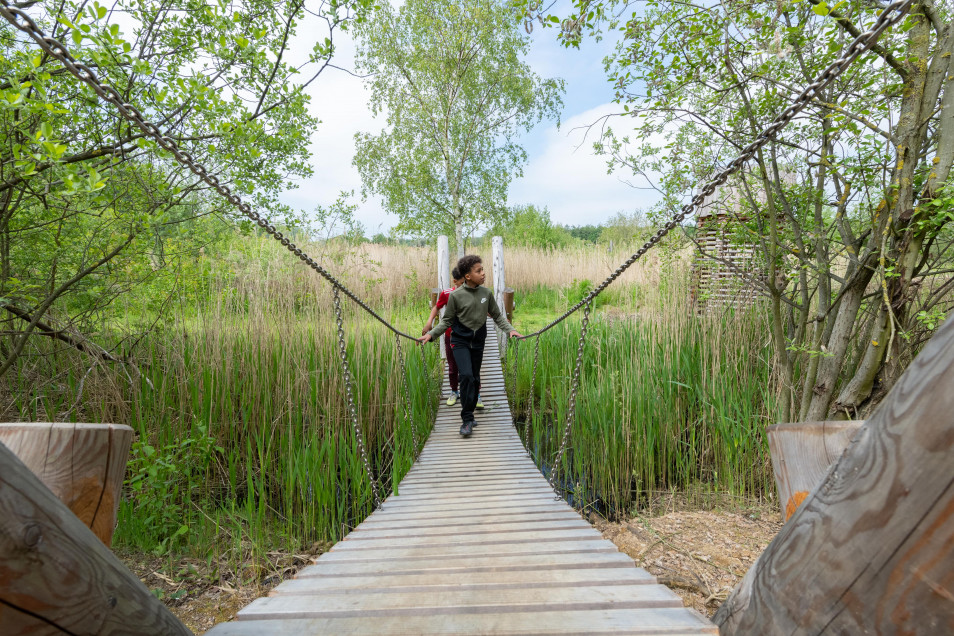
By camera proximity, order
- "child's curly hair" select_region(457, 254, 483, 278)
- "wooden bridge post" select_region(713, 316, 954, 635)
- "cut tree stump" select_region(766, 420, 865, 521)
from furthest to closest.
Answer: "child's curly hair" select_region(457, 254, 483, 278) < "cut tree stump" select_region(766, 420, 865, 521) < "wooden bridge post" select_region(713, 316, 954, 635)

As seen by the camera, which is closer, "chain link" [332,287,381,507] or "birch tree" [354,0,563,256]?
"chain link" [332,287,381,507]

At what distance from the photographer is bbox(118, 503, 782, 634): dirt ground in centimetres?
220

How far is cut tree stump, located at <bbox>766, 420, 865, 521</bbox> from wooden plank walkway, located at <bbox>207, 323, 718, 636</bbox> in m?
0.32

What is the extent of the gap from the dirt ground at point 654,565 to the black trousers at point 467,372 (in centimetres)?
149

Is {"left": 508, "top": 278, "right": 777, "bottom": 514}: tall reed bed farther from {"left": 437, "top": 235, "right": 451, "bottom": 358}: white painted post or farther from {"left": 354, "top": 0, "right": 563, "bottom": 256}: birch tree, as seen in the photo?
{"left": 354, "top": 0, "right": 563, "bottom": 256}: birch tree

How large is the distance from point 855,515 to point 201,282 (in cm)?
390

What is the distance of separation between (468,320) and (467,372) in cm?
44

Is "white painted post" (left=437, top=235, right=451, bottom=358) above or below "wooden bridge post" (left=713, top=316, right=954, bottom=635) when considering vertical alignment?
above

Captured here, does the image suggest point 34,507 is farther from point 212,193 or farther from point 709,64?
point 212,193

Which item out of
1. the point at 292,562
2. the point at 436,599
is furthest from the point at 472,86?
the point at 436,599

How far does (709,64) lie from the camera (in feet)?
8.30

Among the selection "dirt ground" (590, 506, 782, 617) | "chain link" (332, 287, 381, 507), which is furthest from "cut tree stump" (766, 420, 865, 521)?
"chain link" (332, 287, 381, 507)

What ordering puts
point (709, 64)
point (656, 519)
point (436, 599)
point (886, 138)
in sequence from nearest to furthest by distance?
point (436, 599) < point (886, 138) < point (709, 64) < point (656, 519)

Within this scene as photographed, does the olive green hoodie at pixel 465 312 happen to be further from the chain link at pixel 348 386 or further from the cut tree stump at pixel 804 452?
the cut tree stump at pixel 804 452
